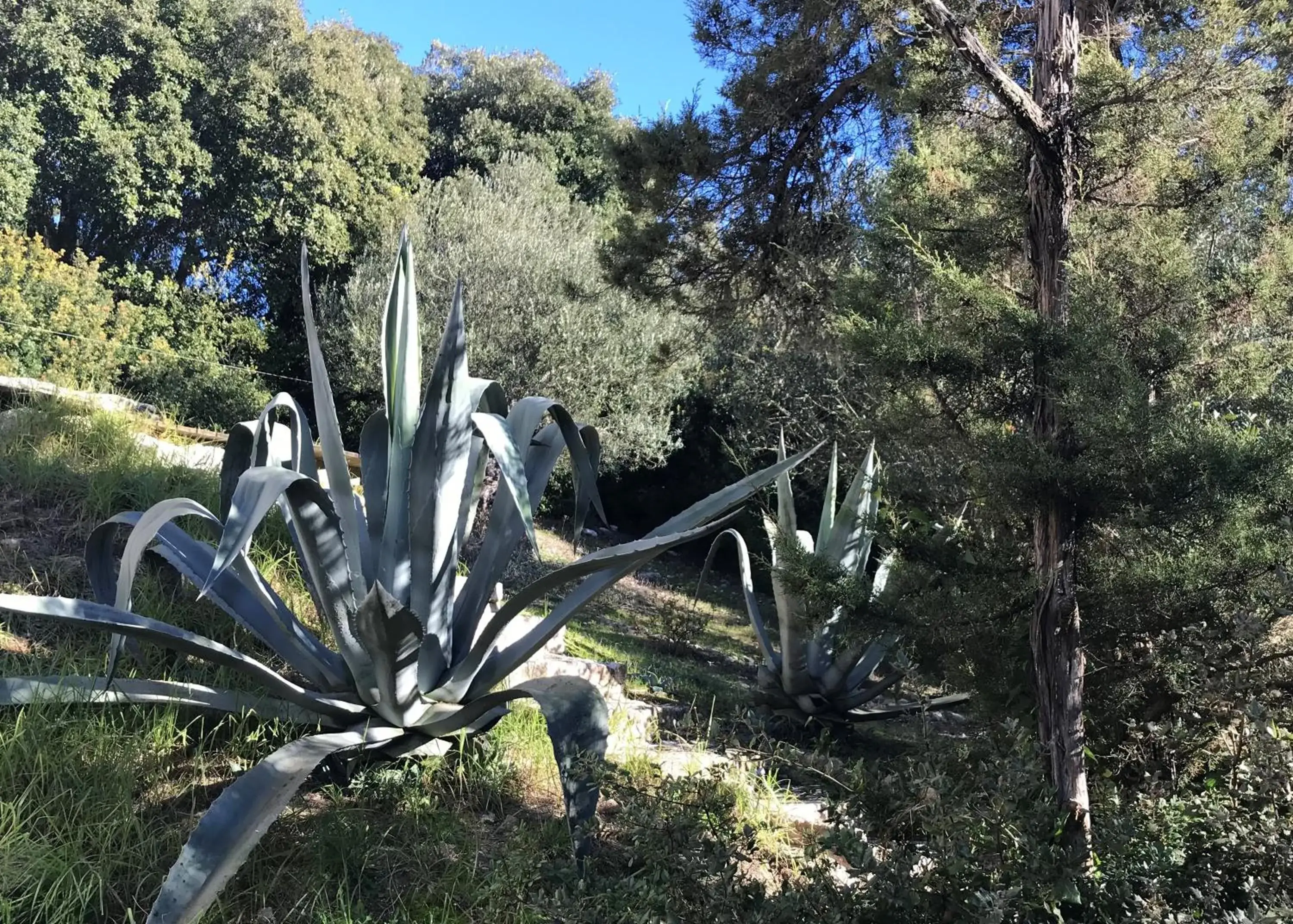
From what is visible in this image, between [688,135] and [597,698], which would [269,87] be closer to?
[688,135]

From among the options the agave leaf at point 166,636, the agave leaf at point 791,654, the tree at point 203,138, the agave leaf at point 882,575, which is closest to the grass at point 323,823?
the agave leaf at point 166,636

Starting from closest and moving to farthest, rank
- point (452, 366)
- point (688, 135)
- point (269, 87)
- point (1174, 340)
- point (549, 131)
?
1. point (1174, 340)
2. point (452, 366)
3. point (688, 135)
4. point (269, 87)
5. point (549, 131)

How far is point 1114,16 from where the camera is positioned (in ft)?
11.0

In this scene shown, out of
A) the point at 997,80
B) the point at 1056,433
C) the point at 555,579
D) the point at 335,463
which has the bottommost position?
the point at 555,579

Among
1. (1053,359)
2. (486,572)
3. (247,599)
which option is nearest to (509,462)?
(486,572)

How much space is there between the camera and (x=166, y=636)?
204 centimetres

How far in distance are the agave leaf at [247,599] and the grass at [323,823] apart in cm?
19

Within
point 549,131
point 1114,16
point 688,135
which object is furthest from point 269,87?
point 1114,16

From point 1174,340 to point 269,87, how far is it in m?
17.1

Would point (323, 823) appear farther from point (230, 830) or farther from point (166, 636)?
point (166, 636)

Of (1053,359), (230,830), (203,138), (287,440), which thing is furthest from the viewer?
(203,138)

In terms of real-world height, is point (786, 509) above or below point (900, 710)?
above

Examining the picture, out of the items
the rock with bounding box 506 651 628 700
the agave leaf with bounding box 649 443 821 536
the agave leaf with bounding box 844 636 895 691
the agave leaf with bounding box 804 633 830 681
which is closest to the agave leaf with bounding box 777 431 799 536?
the agave leaf with bounding box 804 633 830 681

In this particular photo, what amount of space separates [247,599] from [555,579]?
0.97m
